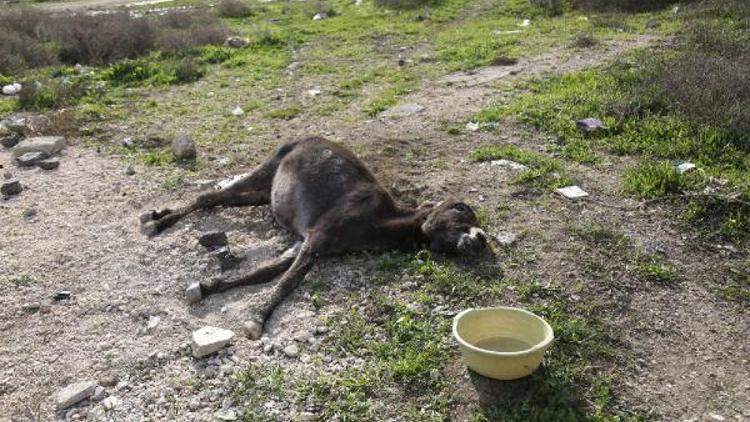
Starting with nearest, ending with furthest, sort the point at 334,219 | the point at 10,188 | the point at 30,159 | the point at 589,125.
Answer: the point at 334,219
the point at 10,188
the point at 589,125
the point at 30,159

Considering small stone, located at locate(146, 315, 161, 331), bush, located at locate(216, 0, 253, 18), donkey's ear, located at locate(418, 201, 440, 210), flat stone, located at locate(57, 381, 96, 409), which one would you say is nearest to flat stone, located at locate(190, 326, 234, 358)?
small stone, located at locate(146, 315, 161, 331)

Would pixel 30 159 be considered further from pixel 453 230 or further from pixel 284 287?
pixel 453 230

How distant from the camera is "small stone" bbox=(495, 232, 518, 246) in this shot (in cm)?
566

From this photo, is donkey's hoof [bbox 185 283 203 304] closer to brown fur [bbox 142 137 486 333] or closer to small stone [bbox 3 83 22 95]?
brown fur [bbox 142 137 486 333]

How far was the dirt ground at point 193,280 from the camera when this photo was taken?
4.20 m

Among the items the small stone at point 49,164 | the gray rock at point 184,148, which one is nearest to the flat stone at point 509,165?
the gray rock at point 184,148

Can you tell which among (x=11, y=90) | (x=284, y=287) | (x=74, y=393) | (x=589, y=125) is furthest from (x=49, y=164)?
(x=589, y=125)

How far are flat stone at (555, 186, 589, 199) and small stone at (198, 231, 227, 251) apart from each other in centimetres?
321

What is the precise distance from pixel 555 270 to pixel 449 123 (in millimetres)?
3877

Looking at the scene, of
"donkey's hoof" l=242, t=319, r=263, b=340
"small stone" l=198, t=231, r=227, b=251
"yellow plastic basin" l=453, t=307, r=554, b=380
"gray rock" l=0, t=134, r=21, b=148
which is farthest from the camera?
"gray rock" l=0, t=134, r=21, b=148

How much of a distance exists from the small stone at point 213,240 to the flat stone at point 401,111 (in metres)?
3.93

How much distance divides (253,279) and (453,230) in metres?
1.68

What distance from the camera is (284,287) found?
520 centimetres

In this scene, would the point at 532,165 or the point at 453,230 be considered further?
the point at 532,165
